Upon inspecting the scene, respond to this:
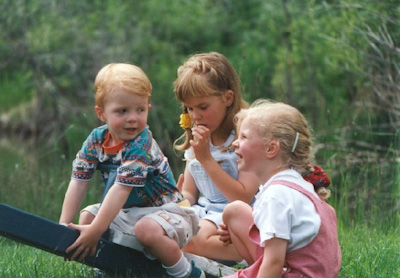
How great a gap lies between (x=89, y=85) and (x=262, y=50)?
2456mm

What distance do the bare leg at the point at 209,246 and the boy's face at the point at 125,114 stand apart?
2.75ft

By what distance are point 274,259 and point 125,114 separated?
1.07 metres

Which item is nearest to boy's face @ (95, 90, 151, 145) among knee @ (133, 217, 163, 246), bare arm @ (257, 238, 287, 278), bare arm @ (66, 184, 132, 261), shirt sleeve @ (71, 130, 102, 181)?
shirt sleeve @ (71, 130, 102, 181)

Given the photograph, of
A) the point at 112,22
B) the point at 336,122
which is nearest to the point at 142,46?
the point at 112,22

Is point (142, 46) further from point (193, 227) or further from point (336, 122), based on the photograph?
point (193, 227)

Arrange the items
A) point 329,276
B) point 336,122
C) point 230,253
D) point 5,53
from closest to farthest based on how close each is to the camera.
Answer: point 329,276
point 230,253
point 336,122
point 5,53

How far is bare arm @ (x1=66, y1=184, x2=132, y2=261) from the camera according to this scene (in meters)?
3.60

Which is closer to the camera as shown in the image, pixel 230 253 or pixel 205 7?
pixel 230 253

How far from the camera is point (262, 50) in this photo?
10844 mm

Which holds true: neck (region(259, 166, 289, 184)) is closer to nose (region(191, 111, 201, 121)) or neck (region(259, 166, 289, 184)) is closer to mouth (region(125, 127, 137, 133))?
mouth (region(125, 127, 137, 133))

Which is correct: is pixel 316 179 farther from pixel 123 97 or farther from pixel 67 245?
pixel 67 245

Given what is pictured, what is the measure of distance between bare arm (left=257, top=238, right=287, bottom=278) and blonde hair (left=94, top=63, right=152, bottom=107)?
3.47 feet

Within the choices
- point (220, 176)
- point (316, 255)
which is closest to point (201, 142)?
point (220, 176)

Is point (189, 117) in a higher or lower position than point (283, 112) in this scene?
lower
